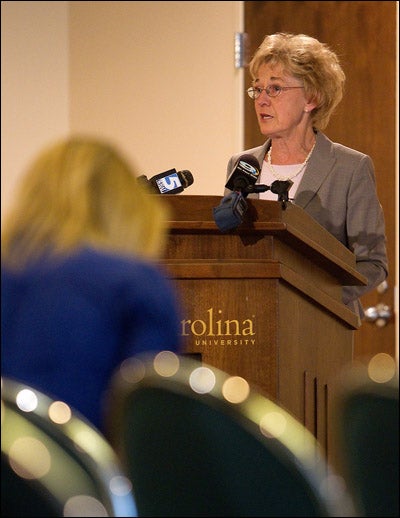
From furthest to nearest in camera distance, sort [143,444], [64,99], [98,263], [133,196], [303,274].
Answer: [64,99]
[303,274]
[133,196]
[98,263]
[143,444]

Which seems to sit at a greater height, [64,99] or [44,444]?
[64,99]

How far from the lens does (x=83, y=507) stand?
134 centimetres

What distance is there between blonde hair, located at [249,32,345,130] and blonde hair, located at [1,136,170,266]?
1.57 m

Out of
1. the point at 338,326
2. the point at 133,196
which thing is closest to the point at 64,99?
the point at 338,326

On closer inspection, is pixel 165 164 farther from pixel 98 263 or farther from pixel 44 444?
pixel 44 444

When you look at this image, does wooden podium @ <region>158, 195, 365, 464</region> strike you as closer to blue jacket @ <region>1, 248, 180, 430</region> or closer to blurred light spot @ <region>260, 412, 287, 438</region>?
blue jacket @ <region>1, 248, 180, 430</region>

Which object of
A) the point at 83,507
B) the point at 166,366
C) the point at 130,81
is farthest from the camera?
the point at 130,81

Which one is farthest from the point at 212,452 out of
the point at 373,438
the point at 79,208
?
the point at 79,208

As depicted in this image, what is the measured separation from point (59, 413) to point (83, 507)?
0.23m

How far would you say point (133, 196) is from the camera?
238 cm

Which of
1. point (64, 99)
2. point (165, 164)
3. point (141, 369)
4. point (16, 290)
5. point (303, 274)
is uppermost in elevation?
point (64, 99)

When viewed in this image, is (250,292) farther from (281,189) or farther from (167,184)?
(167,184)

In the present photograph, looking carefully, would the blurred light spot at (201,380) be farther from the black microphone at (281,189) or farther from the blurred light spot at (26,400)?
the black microphone at (281,189)

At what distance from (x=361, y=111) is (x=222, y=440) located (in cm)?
468
